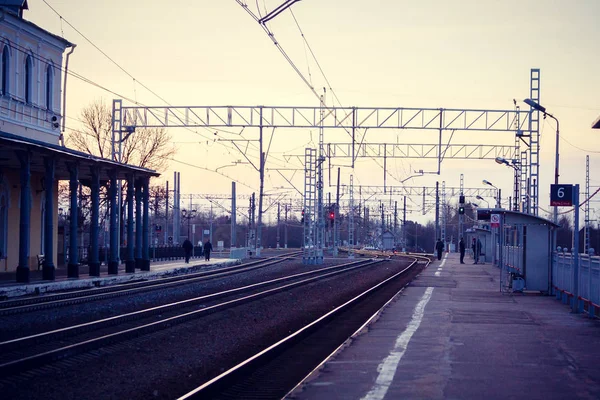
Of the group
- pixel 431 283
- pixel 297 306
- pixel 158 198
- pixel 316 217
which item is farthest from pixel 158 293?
pixel 158 198

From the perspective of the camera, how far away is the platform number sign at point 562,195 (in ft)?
67.1

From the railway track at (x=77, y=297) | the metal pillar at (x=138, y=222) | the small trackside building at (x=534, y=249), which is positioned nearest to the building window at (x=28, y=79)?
the metal pillar at (x=138, y=222)

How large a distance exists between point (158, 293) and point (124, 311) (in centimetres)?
632

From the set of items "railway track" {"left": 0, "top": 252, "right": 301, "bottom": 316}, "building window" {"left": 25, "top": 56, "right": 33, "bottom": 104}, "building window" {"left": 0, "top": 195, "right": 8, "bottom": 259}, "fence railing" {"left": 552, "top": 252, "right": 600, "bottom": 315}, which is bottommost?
"railway track" {"left": 0, "top": 252, "right": 301, "bottom": 316}

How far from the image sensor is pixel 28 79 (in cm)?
3484

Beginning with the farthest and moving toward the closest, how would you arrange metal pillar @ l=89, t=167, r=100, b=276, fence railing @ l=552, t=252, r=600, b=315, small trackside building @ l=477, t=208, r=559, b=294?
metal pillar @ l=89, t=167, r=100, b=276 → small trackside building @ l=477, t=208, r=559, b=294 → fence railing @ l=552, t=252, r=600, b=315

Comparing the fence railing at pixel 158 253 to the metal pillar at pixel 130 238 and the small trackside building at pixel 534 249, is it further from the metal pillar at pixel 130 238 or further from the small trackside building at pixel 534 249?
the small trackside building at pixel 534 249

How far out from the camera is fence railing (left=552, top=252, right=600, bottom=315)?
17.7m

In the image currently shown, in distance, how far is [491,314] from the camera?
19.1 metres

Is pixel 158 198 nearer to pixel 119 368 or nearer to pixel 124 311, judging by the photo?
pixel 124 311

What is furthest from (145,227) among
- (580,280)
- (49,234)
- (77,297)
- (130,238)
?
(580,280)

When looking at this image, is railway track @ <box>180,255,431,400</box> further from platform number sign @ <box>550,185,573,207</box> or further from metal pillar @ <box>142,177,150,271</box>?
metal pillar @ <box>142,177,150,271</box>

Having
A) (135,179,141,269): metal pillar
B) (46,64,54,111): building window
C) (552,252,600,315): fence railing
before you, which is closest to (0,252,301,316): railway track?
(135,179,141,269): metal pillar

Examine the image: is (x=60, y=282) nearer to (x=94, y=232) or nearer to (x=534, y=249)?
(x=94, y=232)
